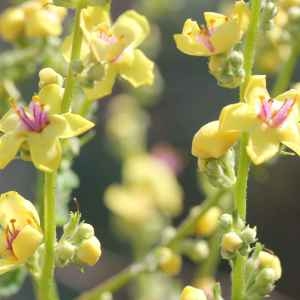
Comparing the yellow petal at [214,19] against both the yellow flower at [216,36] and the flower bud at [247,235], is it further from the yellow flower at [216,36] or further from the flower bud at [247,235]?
the flower bud at [247,235]

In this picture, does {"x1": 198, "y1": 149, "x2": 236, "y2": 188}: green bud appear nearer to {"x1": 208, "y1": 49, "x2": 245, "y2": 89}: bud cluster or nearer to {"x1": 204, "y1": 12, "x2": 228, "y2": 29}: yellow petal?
{"x1": 208, "y1": 49, "x2": 245, "y2": 89}: bud cluster

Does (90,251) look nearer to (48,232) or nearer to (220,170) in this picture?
(48,232)

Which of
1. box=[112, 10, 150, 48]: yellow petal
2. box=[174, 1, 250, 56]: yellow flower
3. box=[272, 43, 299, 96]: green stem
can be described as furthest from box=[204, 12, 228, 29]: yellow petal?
box=[272, 43, 299, 96]: green stem

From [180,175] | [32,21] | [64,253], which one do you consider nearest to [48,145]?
[64,253]

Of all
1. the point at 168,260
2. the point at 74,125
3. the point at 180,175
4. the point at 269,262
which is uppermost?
the point at 74,125

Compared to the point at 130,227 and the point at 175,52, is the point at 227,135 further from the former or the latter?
the point at 175,52

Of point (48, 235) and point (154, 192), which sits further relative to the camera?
point (154, 192)

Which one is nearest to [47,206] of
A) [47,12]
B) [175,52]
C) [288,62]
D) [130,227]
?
[47,12]
